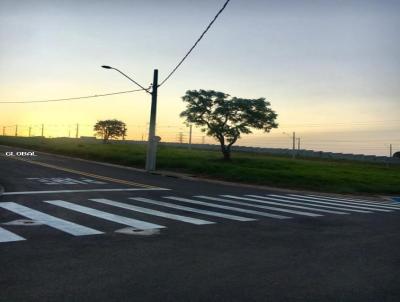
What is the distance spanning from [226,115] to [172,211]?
35324 mm

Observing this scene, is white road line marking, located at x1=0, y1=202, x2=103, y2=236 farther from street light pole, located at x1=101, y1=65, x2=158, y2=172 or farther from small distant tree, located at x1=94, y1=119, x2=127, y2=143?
small distant tree, located at x1=94, y1=119, x2=127, y2=143

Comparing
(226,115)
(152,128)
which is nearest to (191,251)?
(152,128)

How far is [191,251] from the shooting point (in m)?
8.63

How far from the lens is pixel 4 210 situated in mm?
13461

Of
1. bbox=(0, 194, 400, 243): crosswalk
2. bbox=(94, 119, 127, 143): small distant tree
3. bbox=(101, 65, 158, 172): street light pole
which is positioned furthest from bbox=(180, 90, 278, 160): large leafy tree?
bbox=(94, 119, 127, 143): small distant tree

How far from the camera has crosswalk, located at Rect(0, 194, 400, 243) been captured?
11317 mm

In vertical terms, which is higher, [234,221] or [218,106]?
[218,106]

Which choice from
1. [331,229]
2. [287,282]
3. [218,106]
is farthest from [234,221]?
[218,106]

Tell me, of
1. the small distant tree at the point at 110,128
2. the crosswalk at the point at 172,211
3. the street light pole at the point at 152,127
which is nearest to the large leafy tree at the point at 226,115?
the street light pole at the point at 152,127

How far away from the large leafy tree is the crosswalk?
1154 inches

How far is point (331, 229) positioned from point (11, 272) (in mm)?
7802

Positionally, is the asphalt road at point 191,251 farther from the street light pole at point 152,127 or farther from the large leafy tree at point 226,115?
the large leafy tree at point 226,115

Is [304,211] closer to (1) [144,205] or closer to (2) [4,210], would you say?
(1) [144,205]

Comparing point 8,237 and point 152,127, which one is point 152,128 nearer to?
point 152,127
